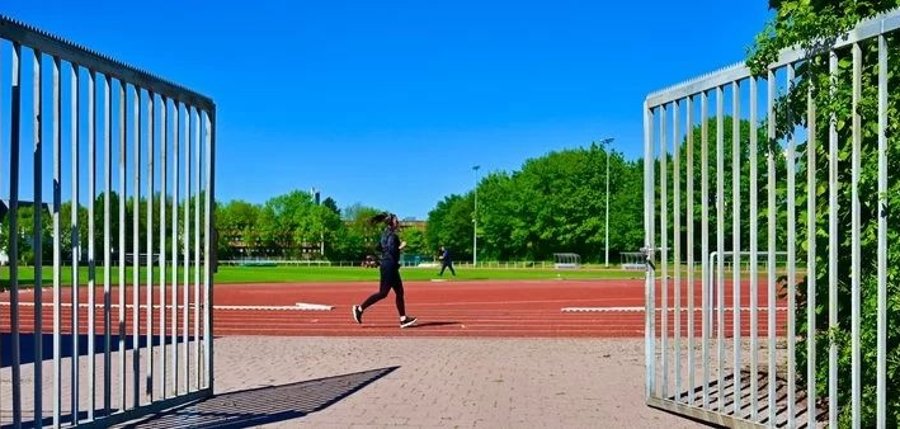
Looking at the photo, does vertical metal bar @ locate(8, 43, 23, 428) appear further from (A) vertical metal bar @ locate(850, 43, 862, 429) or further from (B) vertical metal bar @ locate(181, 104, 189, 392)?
(A) vertical metal bar @ locate(850, 43, 862, 429)

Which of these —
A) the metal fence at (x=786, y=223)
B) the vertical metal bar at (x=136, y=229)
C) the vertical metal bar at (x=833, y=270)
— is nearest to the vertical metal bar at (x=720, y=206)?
the metal fence at (x=786, y=223)

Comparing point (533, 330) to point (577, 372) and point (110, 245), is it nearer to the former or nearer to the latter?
point (577, 372)

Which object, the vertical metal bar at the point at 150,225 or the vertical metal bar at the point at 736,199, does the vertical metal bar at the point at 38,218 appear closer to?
the vertical metal bar at the point at 150,225

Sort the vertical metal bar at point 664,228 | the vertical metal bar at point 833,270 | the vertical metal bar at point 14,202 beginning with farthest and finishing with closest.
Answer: the vertical metal bar at point 664,228 < the vertical metal bar at point 833,270 < the vertical metal bar at point 14,202

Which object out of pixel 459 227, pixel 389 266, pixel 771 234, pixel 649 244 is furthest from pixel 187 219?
pixel 459 227

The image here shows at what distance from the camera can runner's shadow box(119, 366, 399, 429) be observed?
6965 millimetres

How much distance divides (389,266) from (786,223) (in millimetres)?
8975

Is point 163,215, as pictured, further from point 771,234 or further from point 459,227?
point 459,227

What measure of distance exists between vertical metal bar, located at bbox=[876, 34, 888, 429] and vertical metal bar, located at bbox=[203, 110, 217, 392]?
543 cm

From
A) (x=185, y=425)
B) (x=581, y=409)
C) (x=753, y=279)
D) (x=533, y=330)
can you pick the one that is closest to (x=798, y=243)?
(x=753, y=279)

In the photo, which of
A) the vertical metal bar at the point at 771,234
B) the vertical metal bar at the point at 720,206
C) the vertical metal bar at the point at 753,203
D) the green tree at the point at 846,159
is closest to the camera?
the green tree at the point at 846,159

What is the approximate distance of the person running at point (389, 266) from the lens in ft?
48.0

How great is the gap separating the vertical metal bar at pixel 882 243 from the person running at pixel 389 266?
10.1 m

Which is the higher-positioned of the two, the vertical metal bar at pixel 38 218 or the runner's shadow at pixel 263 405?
the vertical metal bar at pixel 38 218
